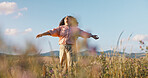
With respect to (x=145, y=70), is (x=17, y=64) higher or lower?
higher

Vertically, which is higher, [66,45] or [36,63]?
[66,45]

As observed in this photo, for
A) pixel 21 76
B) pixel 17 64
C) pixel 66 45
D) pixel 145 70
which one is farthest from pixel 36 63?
pixel 66 45

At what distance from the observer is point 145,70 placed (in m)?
4.30

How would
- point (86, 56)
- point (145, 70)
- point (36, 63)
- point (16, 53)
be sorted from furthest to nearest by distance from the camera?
point (145, 70)
point (86, 56)
point (16, 53)
point (36, 63)

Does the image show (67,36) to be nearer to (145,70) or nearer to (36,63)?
(145,70)

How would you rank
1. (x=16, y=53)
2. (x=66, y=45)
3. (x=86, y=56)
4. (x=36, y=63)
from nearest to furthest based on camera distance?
(x=36, y=63)
(x=16, y=53)
(x=86, y=56)
(x=66, y=45)

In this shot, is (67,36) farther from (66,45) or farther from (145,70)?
(145,70)

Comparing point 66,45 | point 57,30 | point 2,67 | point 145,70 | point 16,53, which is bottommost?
point 145,70

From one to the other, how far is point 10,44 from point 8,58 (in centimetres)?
23

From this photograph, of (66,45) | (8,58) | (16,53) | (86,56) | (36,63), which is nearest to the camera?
(36,63)

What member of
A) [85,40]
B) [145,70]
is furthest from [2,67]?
[145,70]

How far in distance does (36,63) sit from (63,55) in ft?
15.0

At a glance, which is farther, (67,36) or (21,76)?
(67,36)

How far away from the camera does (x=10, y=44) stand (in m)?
1.37
